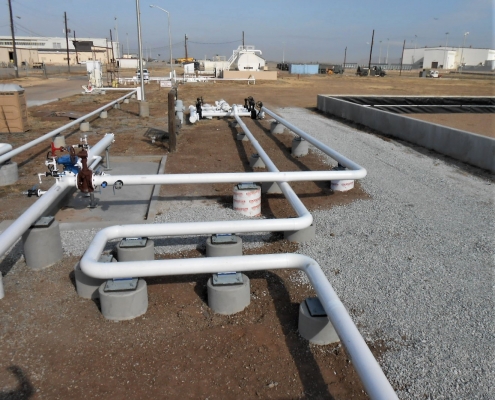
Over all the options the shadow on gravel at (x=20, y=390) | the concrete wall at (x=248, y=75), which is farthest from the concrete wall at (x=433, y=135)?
the concrete wall at (x=248, y=75)

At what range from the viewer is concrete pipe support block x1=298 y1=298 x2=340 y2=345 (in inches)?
123

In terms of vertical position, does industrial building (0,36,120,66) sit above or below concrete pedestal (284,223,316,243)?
above

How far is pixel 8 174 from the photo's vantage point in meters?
7.23

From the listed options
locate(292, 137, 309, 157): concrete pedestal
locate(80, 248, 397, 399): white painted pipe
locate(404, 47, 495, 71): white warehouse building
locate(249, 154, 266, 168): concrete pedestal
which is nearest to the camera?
locate(80, 248, 397, 399): white painted pipe

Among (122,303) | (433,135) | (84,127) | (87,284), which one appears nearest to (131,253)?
(87,284)

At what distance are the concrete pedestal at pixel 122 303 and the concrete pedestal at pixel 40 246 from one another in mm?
1169

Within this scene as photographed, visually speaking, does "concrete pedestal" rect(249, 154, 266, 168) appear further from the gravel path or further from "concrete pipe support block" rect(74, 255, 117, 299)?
"concrete pipe support block" rect(74, 255, 117, 299)

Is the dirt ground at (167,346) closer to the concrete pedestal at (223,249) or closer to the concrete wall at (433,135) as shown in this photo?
the concrete pedestal at (223,249)

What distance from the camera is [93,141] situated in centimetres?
1095

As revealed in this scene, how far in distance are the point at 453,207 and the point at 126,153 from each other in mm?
6909

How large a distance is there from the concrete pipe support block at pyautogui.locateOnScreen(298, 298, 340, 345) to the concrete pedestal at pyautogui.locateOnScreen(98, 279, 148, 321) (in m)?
1.34

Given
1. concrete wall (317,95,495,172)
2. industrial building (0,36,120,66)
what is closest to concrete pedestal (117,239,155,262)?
concrete wall (317,95,495,172)

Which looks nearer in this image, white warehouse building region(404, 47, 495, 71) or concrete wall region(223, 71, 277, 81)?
concrete wall region(223, 71, 277, 81)

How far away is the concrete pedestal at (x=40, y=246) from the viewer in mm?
4223
